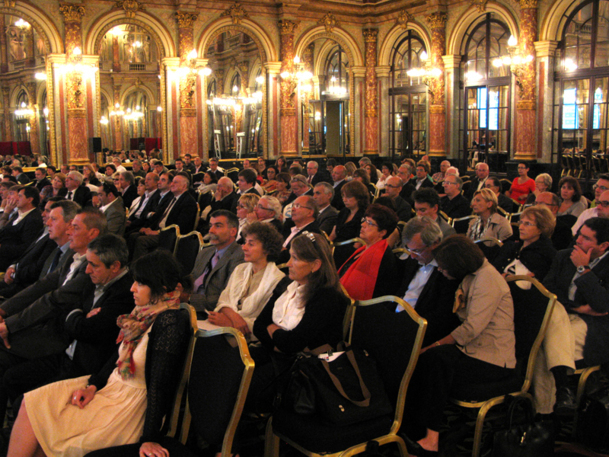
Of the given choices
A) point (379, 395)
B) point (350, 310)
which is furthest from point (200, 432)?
point (350, 310)

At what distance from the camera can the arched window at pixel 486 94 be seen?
540 inches

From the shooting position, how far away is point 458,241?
2988 mm

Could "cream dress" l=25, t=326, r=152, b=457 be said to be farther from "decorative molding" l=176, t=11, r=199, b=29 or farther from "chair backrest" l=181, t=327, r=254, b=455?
"decorative molding" l=176, t=11, r=199, b=29

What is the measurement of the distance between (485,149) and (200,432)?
1307 cm

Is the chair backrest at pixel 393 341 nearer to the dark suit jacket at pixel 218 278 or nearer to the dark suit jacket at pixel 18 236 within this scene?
the dark suit jacket at pixel 218 278

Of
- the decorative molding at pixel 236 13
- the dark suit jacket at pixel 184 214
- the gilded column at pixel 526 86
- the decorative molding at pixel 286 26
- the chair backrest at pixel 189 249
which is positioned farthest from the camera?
the decorative molding at pixel 286 26

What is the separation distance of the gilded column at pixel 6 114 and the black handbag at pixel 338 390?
103ft

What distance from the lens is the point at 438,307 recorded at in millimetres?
3023

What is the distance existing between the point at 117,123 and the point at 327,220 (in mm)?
26061

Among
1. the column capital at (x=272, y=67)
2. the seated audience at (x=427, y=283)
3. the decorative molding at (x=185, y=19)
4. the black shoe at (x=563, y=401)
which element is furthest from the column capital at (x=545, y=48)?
the black shoe at (x=563, y=401)

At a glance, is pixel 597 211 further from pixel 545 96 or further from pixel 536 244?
pixel 545 96

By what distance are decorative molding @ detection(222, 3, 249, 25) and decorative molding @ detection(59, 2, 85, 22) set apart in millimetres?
3458

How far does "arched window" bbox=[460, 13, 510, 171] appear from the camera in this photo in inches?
540

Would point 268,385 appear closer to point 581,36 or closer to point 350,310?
point 350,310
